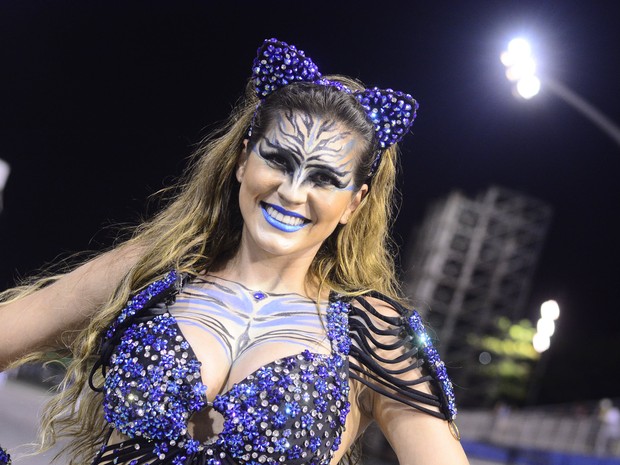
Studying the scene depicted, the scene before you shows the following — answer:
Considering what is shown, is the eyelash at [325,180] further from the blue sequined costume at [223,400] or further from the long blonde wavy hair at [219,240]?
the blue sequined costume at [223,400]

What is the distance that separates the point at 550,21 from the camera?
24.2 feet

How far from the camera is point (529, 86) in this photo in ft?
26.5

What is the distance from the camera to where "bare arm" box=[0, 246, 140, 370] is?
7.80 ft

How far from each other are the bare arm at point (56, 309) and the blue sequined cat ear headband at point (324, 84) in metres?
0.71

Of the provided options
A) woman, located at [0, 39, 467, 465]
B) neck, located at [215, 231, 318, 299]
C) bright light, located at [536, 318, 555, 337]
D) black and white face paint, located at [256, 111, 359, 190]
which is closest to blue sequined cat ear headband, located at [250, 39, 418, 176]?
woman, located at [0, 39, 467, 465]

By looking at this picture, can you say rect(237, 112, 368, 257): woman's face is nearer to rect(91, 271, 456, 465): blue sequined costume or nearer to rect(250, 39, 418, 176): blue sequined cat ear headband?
rect(250, 39, 418, 176): blue sequined cat ear headband

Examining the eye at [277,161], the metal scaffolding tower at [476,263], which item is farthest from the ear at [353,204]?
the metal scaffolding tower at [476,263]

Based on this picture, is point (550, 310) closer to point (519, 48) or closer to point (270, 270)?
point (519, 48)

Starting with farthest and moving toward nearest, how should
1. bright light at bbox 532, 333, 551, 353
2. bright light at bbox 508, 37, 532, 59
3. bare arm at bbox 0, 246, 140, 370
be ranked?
1. bright light at bbox 532, 333, 551, 353
2. bright light at bbox 508, 37, 532, 59
3. bare arm at bbox 0, 246, 140, 370

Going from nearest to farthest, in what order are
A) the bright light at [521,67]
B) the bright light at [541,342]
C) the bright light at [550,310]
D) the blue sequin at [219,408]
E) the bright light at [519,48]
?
the blue sequin at [219,408]
the bright light at [519,48]
the bright light at [521,67]
the bright light at [550,310]
the bright light at [541,342]

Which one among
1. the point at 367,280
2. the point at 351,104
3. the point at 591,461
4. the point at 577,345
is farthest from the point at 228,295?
the point at 577,345

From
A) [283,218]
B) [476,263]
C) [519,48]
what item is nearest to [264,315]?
[283,218]

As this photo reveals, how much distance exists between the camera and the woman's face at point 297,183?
88.5 inches

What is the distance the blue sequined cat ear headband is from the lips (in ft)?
1.13
